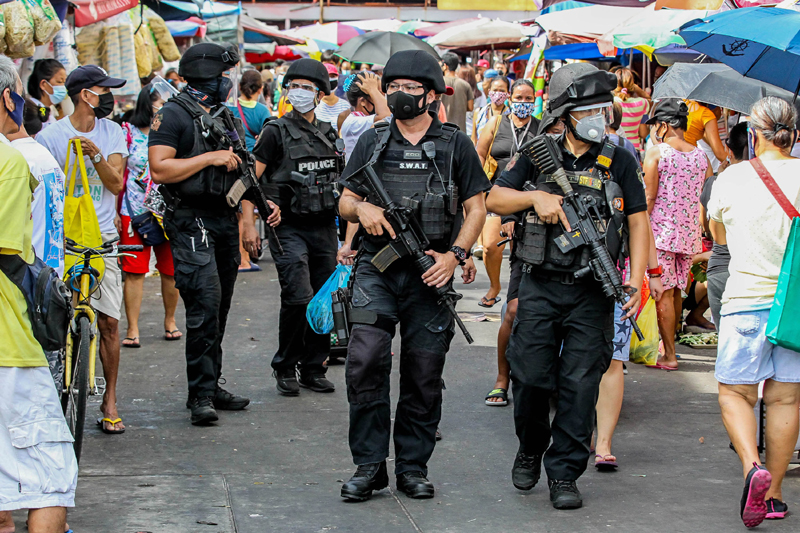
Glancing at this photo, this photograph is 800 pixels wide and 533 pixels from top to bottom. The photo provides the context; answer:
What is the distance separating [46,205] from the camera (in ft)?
13.7

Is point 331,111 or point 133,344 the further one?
point 331,111

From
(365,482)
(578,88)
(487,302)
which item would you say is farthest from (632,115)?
(365,482)

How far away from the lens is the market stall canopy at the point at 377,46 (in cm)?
1065

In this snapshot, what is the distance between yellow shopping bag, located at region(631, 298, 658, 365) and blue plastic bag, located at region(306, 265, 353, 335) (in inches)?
86.3

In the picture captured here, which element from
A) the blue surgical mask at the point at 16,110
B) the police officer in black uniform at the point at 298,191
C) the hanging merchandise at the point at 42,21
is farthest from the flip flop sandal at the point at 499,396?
the hanging merchandise at the point at 42,21

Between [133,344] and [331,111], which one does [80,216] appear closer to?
[133,344]

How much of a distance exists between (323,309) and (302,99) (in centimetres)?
142

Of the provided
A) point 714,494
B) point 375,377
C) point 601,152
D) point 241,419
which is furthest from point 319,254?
point 714,494

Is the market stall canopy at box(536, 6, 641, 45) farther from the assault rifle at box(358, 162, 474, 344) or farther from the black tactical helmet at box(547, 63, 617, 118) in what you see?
the assault rifle at box(358, 162, 474, 344)

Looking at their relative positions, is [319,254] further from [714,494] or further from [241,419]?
[714,494]

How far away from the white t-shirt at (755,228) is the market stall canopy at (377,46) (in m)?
6.08

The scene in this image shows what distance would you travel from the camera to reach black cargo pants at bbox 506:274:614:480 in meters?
4.80

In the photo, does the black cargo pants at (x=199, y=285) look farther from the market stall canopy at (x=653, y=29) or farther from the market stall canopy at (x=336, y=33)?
the market stall canopy at (x=336, y=33)

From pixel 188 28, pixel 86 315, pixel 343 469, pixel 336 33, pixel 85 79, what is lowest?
pixel 343 469
